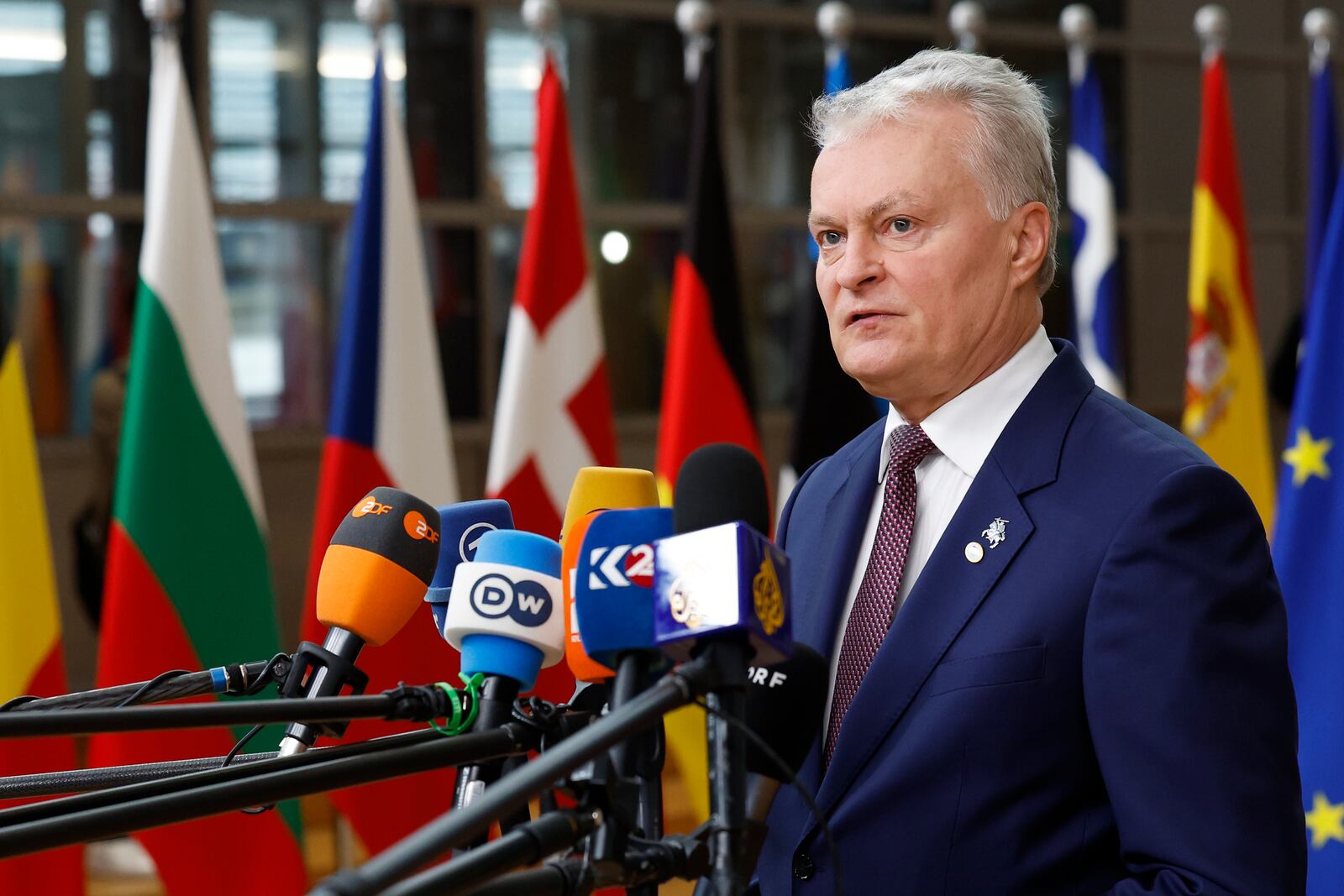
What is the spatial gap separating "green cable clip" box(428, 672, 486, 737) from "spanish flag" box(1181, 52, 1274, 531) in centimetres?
348

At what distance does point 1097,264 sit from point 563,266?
5.37 ft

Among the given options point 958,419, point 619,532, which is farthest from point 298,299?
point 619,532

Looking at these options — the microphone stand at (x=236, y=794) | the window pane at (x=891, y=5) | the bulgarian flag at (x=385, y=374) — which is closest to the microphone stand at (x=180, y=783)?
the microphone stand at (x=236, y=794)

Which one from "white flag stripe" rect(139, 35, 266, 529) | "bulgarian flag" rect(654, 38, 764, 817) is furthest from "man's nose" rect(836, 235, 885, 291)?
"bulgarian flag" rect(654, 38, 764, 817)

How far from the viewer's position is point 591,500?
3.38 ft

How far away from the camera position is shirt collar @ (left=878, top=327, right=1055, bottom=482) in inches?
52.7

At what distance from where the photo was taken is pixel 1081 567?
1.18m

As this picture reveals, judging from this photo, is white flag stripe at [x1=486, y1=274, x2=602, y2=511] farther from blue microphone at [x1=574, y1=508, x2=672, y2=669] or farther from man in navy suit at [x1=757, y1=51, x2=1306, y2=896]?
blue microphone at [x1=574, y1=508, x2=672, y2=669]

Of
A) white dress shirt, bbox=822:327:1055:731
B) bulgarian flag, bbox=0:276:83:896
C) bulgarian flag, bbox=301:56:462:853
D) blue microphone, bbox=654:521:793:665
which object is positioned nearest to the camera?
blue microphone, bbox=654:521:793:665

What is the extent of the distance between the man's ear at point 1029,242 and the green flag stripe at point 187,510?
1996mm

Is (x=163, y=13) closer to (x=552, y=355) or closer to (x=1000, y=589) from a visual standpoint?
(x=552, y=355)

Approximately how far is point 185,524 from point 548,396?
36.1 inches

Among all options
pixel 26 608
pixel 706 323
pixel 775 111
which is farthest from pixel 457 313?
pixel 26 608

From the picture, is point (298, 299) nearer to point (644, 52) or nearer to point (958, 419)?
point (644, 52)
